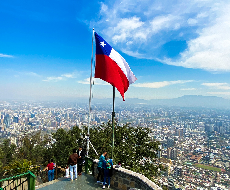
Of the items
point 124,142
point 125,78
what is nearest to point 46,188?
point 125,78

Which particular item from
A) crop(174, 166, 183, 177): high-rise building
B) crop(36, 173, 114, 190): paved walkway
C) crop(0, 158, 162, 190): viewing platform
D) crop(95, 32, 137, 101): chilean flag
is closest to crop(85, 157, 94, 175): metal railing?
crop(0, 158, 162, 190): viewing platform

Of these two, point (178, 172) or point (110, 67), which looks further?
point (178, 172)

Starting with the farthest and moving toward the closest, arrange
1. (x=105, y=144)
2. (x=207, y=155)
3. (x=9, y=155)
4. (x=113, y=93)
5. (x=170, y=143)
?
(x=170, y=143)
(x=207, y=155)
(x=9, y=155)
(x=105, y=144)
(x=113, y=93)

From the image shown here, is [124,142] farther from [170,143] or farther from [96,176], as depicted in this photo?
[170,143]

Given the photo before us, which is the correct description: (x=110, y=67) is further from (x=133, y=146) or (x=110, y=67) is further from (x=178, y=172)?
(x=178, y=172)

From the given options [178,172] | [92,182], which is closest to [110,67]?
[92,182]

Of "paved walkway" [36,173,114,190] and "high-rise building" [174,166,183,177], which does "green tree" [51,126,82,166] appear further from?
"high-rise building" [174,166,183,177]
